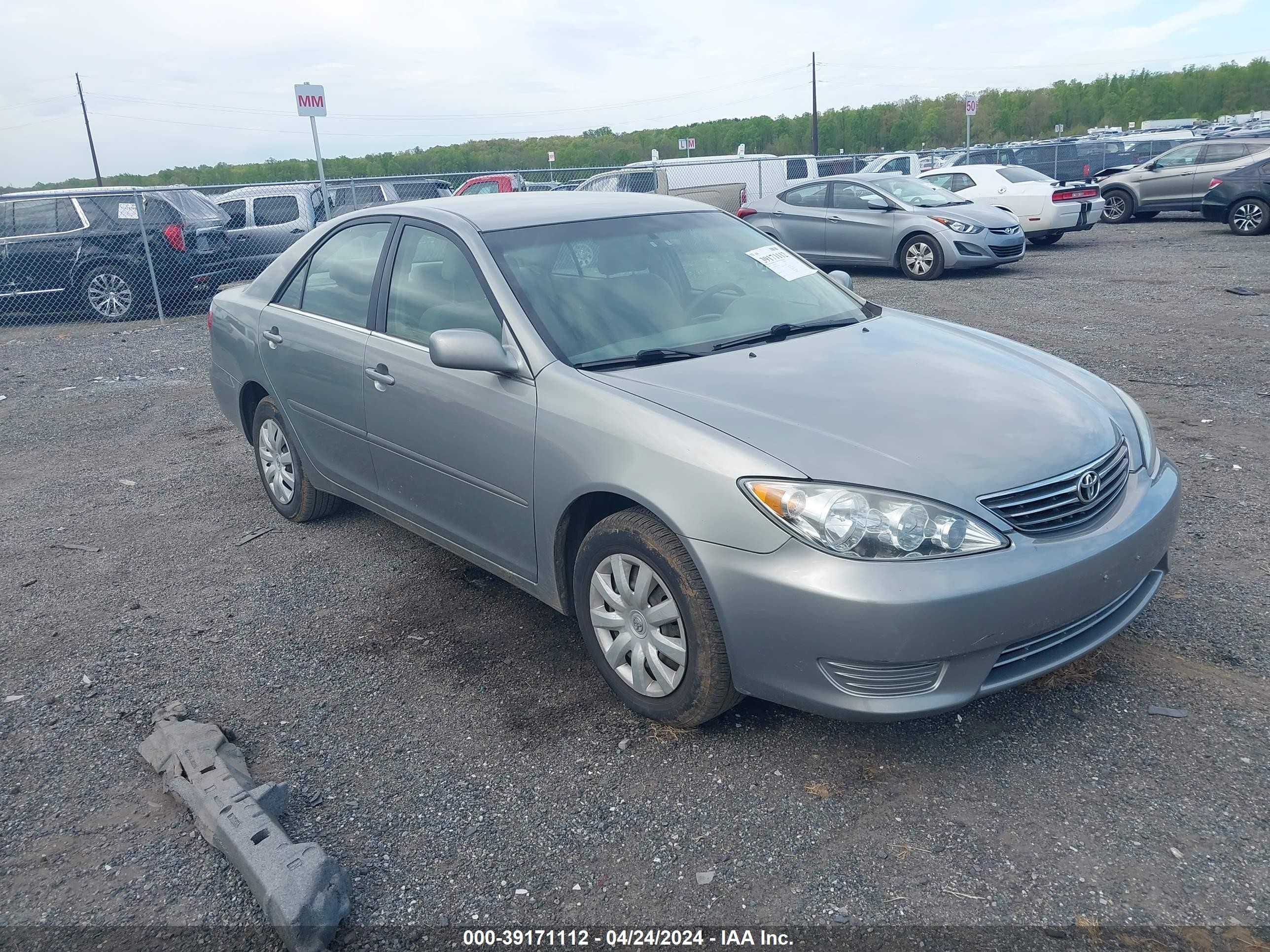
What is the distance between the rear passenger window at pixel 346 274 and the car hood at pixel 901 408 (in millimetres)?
1618

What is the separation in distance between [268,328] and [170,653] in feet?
5.99

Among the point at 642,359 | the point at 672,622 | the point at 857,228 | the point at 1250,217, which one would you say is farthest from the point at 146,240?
the point at 1250,217

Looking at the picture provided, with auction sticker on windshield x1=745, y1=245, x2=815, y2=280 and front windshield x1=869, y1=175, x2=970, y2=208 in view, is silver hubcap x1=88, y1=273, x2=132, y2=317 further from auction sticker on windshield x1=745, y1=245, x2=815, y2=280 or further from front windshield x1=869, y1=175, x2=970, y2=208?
auction sticker on windshield x1=745, y1=245, x2=815, y2=280

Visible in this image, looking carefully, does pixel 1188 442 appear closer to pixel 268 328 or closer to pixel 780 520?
pixel 780 520

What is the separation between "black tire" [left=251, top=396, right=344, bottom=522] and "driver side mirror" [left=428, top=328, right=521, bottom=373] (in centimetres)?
181

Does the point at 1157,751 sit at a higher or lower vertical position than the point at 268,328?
lower

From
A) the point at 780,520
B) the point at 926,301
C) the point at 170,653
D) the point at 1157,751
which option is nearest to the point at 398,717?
the point at 170,653

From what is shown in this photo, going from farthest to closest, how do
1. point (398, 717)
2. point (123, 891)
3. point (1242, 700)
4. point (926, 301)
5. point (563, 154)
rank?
point (563, 154)
point (926, 301)
point (398, 717)
point (1242, 700)
point (123, 891)

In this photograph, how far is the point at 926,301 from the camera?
11.8 metres

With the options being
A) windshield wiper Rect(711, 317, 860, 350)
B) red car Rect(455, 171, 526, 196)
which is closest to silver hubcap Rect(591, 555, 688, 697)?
windshield wiper Rect(711, 317, 860, 350)

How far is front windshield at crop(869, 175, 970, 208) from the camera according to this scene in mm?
14102

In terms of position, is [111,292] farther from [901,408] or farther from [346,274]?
[901,408]

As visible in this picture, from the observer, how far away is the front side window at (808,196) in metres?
14.8

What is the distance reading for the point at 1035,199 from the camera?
53.4 feet
